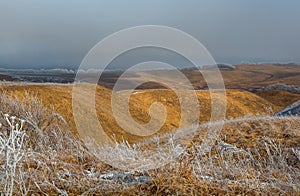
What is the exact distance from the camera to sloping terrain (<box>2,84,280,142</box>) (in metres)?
19.7

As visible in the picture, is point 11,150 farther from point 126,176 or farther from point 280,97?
point 280,97

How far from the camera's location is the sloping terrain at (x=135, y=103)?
19.7 m

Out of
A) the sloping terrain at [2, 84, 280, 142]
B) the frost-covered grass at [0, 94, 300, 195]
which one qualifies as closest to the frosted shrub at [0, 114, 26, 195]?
the frost-covered grass at [0, 94, 300, 195]

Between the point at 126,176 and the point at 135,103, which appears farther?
the point at 135,103

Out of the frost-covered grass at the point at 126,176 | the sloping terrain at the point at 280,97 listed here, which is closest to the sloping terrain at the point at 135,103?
the sloping terrain at the point at 280,97

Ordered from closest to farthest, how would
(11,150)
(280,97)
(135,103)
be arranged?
(11,150), (135,103), (280,97)

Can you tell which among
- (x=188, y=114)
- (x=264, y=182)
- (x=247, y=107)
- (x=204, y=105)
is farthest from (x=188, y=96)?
(x=264, y=182)

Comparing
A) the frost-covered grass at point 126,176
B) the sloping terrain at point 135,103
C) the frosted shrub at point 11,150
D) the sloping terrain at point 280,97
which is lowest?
the sloping terrain at point 280,97

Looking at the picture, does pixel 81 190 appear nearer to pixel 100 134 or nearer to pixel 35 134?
pixel 35 134

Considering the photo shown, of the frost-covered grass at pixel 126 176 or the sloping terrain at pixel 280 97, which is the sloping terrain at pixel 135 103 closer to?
the sloping terrain at pixel 280 97

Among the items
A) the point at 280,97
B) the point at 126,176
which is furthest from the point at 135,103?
the point at 126,176

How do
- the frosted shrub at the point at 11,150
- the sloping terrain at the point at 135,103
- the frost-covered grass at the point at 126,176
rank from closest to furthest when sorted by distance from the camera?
the frosted shrub at the point at 11,150, the frost-covered grass at the point at 126,176, the sloping terrain at the point at 135,103

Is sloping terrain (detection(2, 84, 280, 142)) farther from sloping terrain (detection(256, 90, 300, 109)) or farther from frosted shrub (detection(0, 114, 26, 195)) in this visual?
frosted shrub (detection(0, 114, 26, 195))

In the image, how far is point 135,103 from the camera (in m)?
29.3
